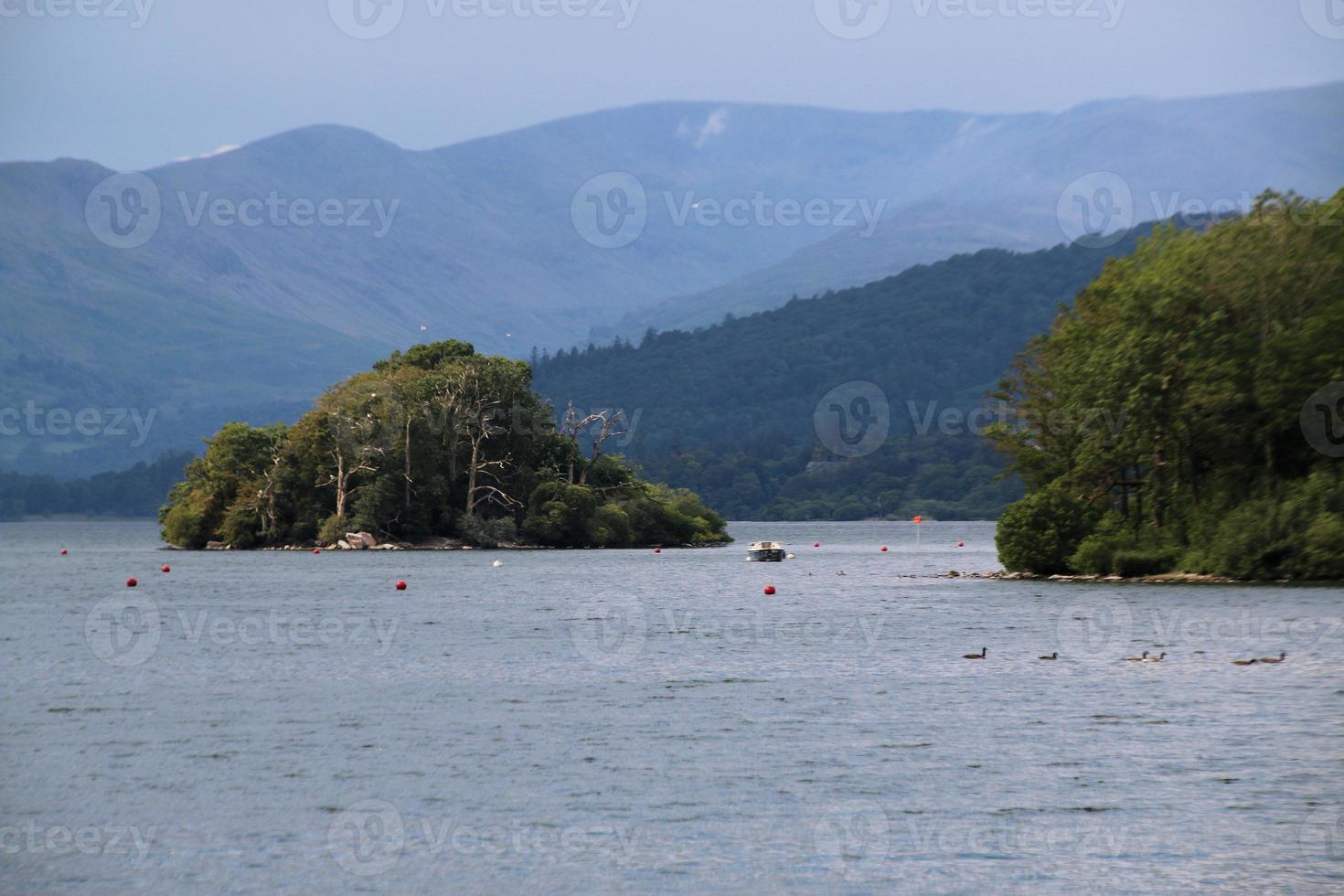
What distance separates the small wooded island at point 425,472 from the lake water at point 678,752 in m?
63.1

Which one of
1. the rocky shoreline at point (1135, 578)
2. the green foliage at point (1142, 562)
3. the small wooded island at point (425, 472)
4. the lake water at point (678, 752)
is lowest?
the lake water at point (678, 752)

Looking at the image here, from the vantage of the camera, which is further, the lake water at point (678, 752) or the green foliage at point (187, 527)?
the green foliage at point (187, 527)

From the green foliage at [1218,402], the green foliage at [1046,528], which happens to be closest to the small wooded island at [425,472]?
the green foliage at [1046,528]

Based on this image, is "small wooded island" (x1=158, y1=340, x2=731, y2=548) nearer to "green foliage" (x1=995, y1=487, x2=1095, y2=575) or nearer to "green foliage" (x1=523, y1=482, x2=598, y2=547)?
"green foliage" (x1=523, y1=482, x2=598, y2=547)

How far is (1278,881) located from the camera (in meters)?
22.7

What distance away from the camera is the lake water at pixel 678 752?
2425 cm

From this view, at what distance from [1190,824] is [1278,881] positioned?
12.7 feet

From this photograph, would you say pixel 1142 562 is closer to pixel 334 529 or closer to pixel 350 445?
pixel 350 445

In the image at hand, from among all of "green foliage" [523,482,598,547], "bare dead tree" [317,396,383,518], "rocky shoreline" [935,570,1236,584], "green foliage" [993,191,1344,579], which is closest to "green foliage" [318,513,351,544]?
"bare dead tree" [317,396,383,518]

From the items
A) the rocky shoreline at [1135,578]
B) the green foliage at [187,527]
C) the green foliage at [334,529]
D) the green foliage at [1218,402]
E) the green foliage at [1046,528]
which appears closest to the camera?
the green foliage at [1218,402]

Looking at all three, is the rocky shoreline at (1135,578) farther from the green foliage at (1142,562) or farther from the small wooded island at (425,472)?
the small wooded island at (425,472)

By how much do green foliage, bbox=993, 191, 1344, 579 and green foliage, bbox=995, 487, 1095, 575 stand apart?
0.60m

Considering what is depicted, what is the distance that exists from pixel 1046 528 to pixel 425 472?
65.1 metres

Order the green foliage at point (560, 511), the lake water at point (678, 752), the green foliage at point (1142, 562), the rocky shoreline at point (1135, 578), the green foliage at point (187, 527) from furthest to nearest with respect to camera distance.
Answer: the green foliage at point (187, 527) < the green foliage at point (560, 511) < the green foliage at point (1142, 562) < the rocky shoreline at point (1135, 578) < the lake water at point (678, 752)
